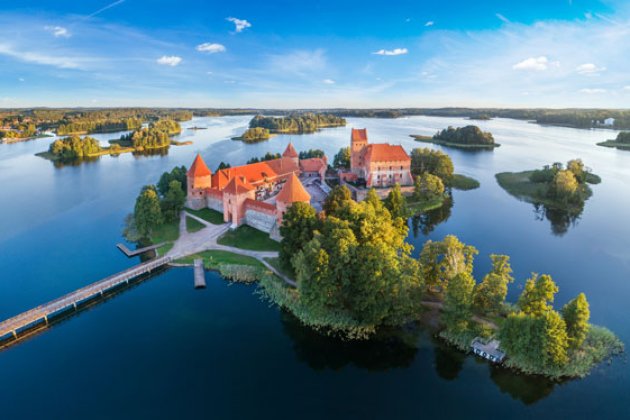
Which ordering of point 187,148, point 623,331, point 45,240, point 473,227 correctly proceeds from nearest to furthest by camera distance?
1. point 623,331
2. point 45,240
3. point 473,227
4. point 187,148

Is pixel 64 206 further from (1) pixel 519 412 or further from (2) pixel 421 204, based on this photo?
(1) pixel 519 412

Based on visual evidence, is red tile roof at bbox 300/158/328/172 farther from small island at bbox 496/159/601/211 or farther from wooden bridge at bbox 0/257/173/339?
small island at bbox 496/159/601/211

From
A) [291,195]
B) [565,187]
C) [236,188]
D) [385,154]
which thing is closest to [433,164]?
[385,154]

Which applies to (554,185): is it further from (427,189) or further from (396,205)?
(396,205)

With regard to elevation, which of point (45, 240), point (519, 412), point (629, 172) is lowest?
point (519, 412)

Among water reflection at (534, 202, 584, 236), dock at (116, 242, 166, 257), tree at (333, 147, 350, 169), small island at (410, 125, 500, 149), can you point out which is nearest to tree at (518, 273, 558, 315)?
water reflection at (534, 202, 584, 236)

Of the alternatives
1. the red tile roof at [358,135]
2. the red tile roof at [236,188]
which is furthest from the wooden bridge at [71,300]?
the red tile roof at [358,135]

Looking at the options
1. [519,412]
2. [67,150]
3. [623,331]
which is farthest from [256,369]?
[67,150]
